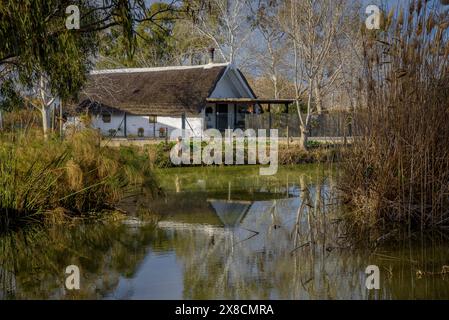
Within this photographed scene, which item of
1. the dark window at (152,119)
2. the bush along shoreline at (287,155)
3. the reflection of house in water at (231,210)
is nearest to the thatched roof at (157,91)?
the dark window at (152,119)

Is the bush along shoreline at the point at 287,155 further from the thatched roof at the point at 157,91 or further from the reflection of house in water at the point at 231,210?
the thatched roof at the point at 157,91

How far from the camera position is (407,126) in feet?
29.4

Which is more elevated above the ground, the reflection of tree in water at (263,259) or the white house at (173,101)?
the white house at (173,101)

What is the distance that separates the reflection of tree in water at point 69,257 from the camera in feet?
20.8

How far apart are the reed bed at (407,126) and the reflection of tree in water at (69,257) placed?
340cm

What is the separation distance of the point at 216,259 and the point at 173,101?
90.7 ft

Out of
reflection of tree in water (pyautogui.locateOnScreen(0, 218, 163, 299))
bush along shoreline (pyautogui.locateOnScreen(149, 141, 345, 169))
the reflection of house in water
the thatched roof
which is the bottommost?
reflection of tree in water (pyautogui.locateOnScreen(0, 218, 163, 299))

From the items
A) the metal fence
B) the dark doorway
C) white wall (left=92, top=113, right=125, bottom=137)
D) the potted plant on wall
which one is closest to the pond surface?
the metal fence

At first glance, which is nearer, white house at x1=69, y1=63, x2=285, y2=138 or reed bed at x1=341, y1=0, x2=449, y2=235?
reed bed at x1=341, y1=0, x2=449, y2=235

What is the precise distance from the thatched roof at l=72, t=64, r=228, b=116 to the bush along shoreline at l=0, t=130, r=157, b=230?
2174 cm

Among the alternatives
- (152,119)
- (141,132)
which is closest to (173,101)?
(152,119)

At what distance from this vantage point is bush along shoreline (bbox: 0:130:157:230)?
9672 mm

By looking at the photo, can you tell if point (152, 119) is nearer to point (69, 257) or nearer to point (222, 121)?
point (222, 121)

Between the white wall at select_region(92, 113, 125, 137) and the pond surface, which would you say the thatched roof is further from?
the pond surface
